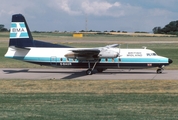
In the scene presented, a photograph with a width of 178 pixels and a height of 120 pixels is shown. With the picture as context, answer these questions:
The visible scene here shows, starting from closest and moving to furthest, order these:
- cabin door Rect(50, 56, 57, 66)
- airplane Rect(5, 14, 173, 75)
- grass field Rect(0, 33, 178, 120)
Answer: grass field Rect(0, 33, 178, 120) < airplane Rect(5, 14, 173, 75) < cabin door Rect(50, 56, 57, 66)

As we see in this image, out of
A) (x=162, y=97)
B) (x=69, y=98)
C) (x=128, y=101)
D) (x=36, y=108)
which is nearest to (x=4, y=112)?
(x=36, y=108)

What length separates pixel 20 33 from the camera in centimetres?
2944

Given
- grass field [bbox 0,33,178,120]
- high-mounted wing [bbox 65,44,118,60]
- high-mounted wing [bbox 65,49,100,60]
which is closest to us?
grass field [bbox 0,33,178,120]

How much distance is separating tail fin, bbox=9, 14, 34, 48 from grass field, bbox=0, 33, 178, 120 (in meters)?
7.13

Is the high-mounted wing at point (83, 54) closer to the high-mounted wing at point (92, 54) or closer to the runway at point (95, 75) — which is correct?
the high-mounted wing at point (92, 54)

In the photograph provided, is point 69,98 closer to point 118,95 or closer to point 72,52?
point 118,95

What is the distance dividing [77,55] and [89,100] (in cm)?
1273

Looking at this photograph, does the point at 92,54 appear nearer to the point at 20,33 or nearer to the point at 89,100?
the point at 20,33

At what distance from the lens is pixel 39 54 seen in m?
28.8

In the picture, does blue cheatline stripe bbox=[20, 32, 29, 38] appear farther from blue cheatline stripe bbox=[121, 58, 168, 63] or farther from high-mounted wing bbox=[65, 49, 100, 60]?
blue cheatline stripe bbox=[121, 58, 168, 63]

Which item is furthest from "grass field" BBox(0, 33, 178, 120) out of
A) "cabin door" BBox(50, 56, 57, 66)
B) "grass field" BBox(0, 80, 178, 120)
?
"cabin door" BBox(50, 56, 57, 66)

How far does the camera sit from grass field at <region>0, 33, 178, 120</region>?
12.0 metres

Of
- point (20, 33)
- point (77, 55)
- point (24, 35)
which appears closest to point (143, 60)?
point (77, 55)

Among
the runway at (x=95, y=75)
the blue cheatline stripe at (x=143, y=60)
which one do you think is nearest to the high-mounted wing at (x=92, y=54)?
the blue cheatline stripe at (x=143, y=60)
